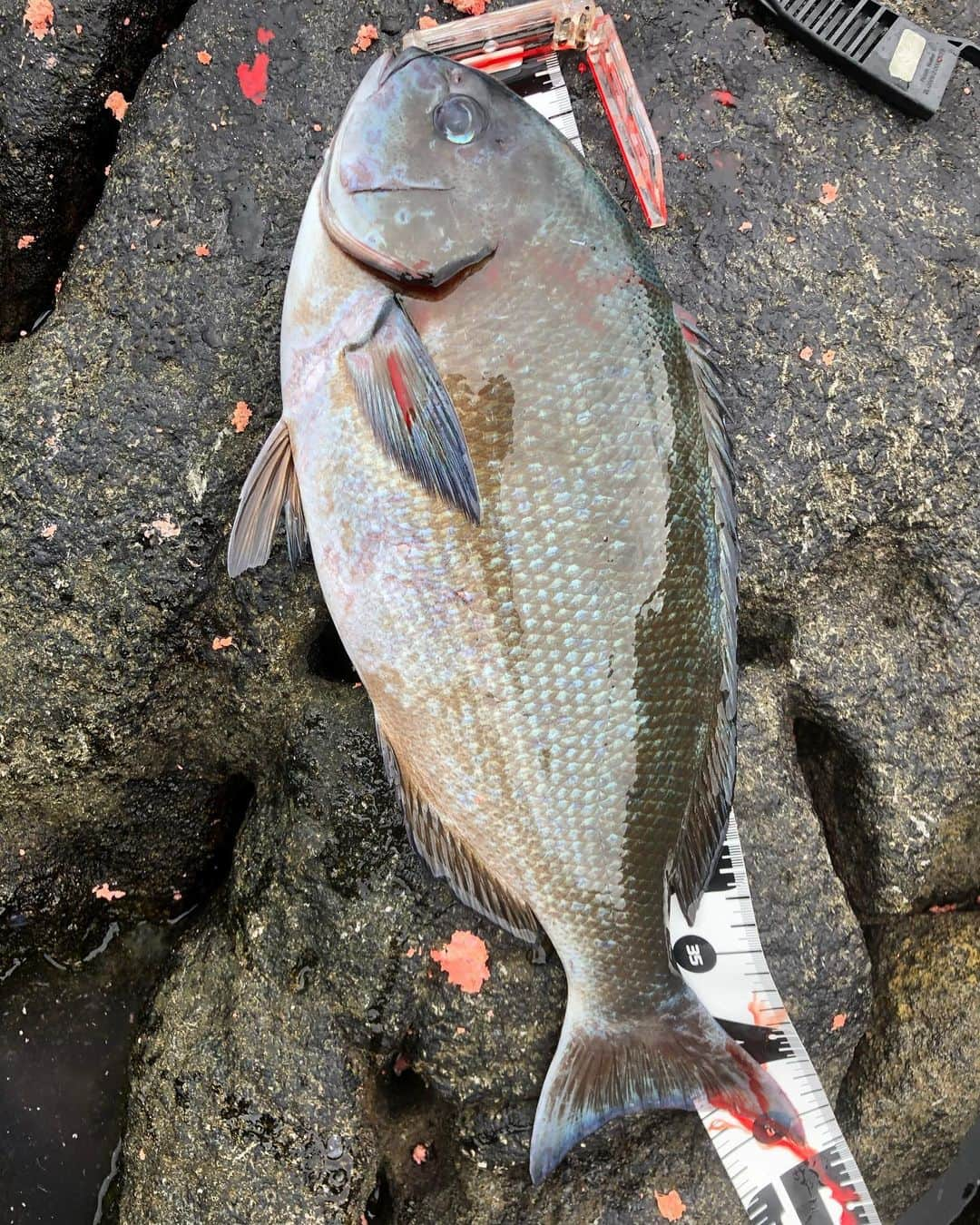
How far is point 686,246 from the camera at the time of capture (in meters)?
2.09

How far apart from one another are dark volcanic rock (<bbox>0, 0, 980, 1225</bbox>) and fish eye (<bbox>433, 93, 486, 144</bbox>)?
478 millimetres

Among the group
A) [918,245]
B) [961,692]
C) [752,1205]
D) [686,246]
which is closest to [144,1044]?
[752,1205]

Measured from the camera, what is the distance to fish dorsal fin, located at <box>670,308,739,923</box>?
178cm

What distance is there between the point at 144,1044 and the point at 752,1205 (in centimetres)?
149

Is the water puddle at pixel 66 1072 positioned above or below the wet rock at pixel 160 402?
below

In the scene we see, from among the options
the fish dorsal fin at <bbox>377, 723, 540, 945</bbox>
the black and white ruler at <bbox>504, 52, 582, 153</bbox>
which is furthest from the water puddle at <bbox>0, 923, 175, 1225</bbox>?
the black and white ruler at <bbox>504, 52, 582, 153</bbox>

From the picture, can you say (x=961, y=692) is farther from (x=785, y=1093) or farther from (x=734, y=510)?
(x=785, y=1093)

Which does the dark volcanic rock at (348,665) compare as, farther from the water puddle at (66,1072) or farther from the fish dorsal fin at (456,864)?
the water puddle at (66,1072)

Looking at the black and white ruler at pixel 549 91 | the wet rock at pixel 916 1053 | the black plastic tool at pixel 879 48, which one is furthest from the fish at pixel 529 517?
the black plastic tool at pixel 879 48

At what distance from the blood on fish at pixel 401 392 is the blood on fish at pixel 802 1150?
1.67 metres

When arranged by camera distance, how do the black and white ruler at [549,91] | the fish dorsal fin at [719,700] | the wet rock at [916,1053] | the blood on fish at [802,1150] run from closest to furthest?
the fish dorsal fin at [719,700] → the blood on fish at [802,1150] → the black and white ruler at [549,91] → the wet rock at [916,1053]

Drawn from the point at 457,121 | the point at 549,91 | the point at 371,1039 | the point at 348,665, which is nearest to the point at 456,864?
the point at 371,1039

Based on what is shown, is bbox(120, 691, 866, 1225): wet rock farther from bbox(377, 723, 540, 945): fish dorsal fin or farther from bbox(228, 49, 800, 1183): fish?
bbox(228, 49, 800, 1183): fish

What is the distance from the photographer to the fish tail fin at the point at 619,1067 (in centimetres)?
182
